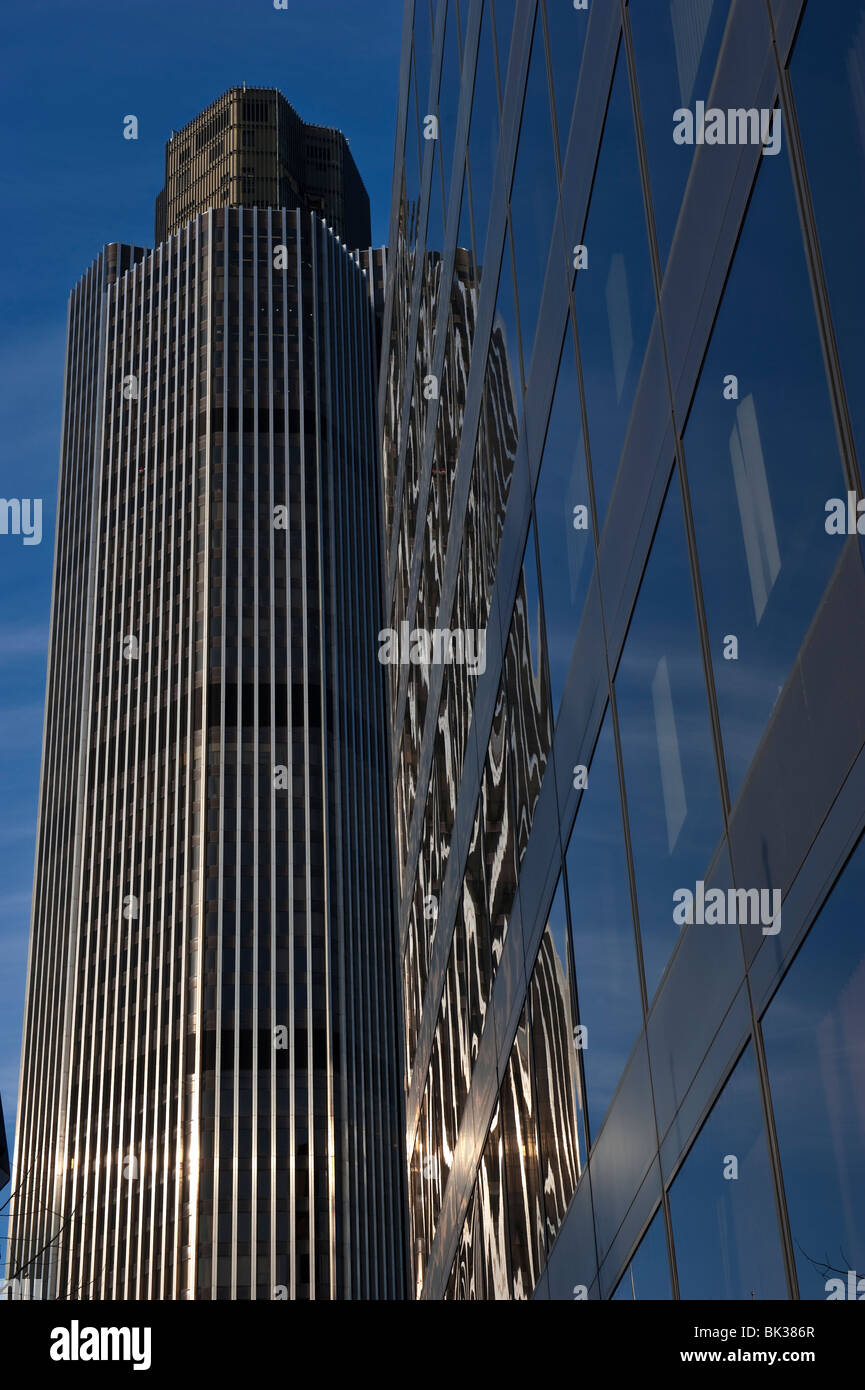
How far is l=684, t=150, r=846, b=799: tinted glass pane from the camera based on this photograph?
9.55 metres

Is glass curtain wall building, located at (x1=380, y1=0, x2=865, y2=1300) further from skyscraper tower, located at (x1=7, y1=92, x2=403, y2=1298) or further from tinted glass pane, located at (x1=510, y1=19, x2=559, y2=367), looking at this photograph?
skyscraper tower, located at (x1=7, y1=92, x2=403, y2=1298)

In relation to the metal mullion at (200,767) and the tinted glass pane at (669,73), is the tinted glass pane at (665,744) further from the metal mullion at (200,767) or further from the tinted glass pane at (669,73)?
the metal mullion at (200,767)

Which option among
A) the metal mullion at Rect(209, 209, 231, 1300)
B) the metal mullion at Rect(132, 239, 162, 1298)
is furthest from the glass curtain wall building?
the metal mullion at Rect(132, 239, 162, 1298)

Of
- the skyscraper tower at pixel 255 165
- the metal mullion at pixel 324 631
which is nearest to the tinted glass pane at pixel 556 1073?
the metal mullion at pixel 324 631

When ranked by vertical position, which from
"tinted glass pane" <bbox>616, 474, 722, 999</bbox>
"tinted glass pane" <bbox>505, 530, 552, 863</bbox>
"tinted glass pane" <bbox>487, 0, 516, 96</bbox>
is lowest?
"tinted glass pane" <bbox>616, 474, 722, 999</bbox>

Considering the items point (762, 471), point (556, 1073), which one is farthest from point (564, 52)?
point (556, 1073)

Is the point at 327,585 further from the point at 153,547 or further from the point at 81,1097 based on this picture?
the point at 81,1097

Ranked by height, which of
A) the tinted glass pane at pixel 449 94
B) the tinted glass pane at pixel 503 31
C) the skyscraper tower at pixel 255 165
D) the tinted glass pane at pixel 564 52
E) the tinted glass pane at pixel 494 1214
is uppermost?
the skyscraper tower at pixel 255 165

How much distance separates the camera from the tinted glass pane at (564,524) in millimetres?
16438

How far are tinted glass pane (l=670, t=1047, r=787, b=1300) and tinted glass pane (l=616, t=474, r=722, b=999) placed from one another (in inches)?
62.0

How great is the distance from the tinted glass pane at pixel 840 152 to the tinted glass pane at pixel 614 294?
3757mm

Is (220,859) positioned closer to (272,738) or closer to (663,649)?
(272,738)

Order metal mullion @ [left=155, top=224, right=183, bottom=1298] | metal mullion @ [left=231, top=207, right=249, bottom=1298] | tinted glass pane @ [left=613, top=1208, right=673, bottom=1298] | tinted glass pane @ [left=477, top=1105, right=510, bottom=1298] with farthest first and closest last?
metal mullion @ [left=155, top=224, right=183, bottom=1298] < metal mullion @ [left=231, top=207, right=249, bottom=1298] < tinted glass pane @ [left=477, top=1105, right=510, bottom=1298] < tinted glass pane @ [left=613, top=1208, right=673, bottom=1298]

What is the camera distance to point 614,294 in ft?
48.8
